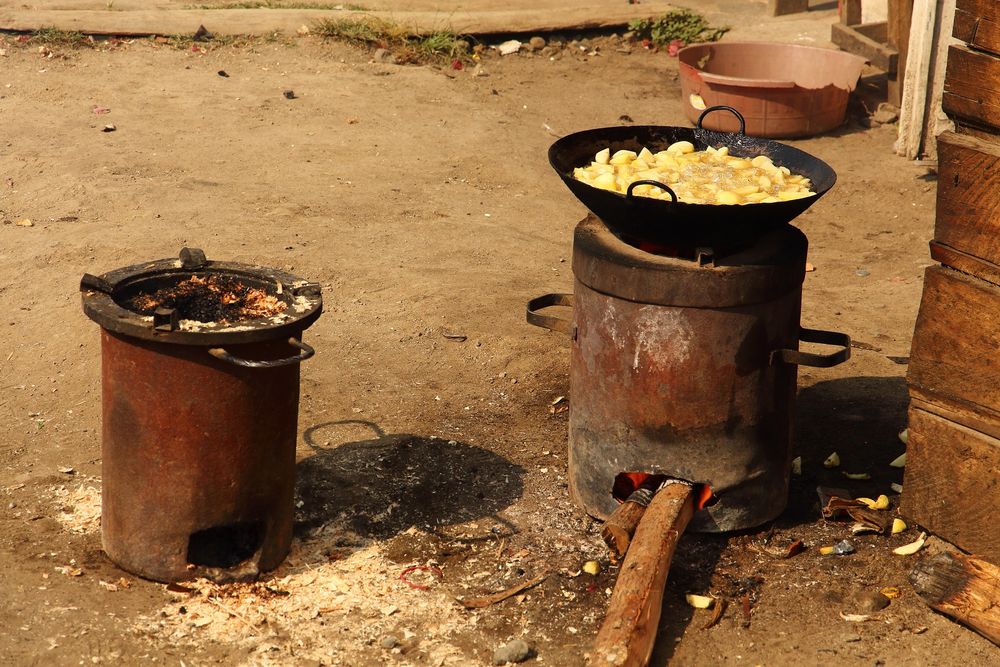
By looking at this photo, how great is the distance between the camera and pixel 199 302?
3656 mm

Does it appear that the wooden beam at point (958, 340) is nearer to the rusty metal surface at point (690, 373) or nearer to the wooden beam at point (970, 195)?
the wooden beam at point (970, 195)

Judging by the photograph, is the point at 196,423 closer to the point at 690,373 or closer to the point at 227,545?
the point at 227,545

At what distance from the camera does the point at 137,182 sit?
7.18 meters

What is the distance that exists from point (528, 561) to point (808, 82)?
6.50 metres

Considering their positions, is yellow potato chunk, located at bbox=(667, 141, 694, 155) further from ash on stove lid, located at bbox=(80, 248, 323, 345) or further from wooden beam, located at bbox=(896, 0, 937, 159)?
wooden beam, located at bbox=(896, 0, 937, 159)

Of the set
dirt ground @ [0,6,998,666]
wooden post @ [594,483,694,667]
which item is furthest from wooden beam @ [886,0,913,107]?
wooden post @ [594,483,694,667]

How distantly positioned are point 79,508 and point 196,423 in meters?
0.99

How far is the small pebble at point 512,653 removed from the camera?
11.1ft

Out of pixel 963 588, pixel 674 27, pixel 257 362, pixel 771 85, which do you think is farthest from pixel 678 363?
pixel 674 27

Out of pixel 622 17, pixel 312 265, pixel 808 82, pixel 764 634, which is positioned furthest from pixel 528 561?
pixel 622 17

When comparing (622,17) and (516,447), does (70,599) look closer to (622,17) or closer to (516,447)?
(516,447)

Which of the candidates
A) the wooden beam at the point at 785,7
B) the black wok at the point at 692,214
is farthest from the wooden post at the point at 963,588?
the wooden beam at the point at 785,7

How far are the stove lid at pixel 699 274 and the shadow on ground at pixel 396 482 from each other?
1.01 m

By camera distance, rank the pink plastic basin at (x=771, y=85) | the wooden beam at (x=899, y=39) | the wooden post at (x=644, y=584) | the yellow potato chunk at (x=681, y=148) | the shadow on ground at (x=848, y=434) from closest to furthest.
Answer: the wooden post at (x=644, y=584) < the yellow potato chunk at (x=681, y=148) < the shadow on ground at (x=848, y=434) < the pink plastic basin at (x=771, y=85) < the wooden beam at (x=899, y=39)
